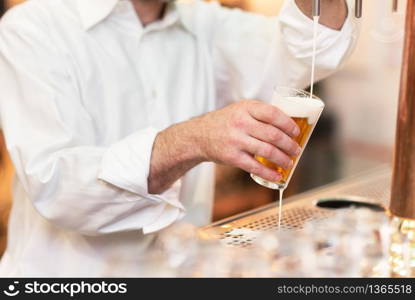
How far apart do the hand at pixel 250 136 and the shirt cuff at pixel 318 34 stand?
42cm

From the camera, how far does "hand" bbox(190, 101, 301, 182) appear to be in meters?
1.12

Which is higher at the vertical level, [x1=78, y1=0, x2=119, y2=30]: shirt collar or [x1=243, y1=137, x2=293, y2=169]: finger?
[x1=78, y1=0, x2=119, y2=30]: shirt collar

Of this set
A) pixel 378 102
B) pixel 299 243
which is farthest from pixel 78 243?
pixel 378 102

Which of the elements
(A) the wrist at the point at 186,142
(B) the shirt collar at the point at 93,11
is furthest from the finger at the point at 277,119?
(B) the shirt collar at the point at 93,11

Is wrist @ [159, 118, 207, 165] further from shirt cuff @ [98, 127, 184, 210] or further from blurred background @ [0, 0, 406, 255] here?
blurred background @ [0, 0, 406, 255]

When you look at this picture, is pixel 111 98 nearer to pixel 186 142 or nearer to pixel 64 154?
pixel 64 154

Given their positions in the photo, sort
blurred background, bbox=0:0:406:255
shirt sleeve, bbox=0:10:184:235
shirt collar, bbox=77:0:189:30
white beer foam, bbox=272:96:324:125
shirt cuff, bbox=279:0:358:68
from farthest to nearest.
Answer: blurred background, bbox=0:0:406:255
shirt collar, bbox=77:0:189:30
shirt cuff, bbox=279:0:358:68
shirt sleeve, bbox=0:10:184:235
white beer foam, bbox=272:96:324:125

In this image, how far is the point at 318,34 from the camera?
149 cm

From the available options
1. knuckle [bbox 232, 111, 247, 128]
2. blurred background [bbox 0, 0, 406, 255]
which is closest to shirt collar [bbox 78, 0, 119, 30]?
knuckle [bbox 232, 111, 247, 128]

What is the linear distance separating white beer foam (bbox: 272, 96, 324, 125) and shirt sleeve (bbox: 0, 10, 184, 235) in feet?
1.17

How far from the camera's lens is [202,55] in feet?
6.48

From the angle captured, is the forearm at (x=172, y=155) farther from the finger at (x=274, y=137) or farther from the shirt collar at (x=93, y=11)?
the shirt collar at (x=93, y=11)

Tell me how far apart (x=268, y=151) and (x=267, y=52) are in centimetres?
83

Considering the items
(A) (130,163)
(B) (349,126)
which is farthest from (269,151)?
(B) (349,126)
